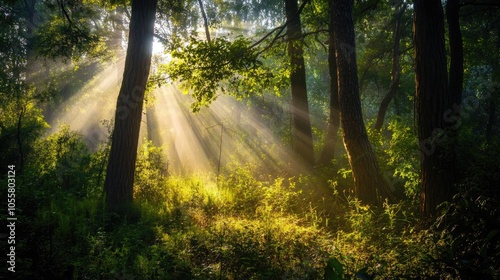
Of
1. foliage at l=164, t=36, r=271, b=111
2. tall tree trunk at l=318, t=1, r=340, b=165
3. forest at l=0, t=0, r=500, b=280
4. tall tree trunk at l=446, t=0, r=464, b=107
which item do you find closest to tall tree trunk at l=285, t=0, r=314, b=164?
forest at l=0, t=0, r=500, b=280

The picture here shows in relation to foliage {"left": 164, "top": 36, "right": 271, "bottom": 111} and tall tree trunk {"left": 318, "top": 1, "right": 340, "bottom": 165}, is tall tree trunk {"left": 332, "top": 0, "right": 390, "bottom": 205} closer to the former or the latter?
foliage {"left": 164, "top": 36, "right": 271, "bottom": 111}

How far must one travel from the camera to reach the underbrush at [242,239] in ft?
11.9

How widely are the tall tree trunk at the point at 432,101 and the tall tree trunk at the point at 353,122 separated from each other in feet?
5.58

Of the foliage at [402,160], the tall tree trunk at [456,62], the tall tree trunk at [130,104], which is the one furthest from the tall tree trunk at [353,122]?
the tall tree trunk at [130,104]

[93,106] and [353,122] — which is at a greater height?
[93,106]

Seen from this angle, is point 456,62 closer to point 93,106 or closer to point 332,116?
point 332,116

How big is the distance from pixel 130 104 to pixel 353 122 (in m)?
5.88

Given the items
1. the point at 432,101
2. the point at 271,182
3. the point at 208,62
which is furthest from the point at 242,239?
the point at 271,182

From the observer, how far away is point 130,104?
8.49m

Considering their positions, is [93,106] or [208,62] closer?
[208,62]

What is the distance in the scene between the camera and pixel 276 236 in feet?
18.4

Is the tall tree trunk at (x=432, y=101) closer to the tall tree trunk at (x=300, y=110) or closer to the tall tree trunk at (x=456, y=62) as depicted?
the tall tree trunk at (x=456, y=62)

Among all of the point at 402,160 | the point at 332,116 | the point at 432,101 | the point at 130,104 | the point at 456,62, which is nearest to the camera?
the point at 432,101

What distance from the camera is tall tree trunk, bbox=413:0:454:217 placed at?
17.4 feet
